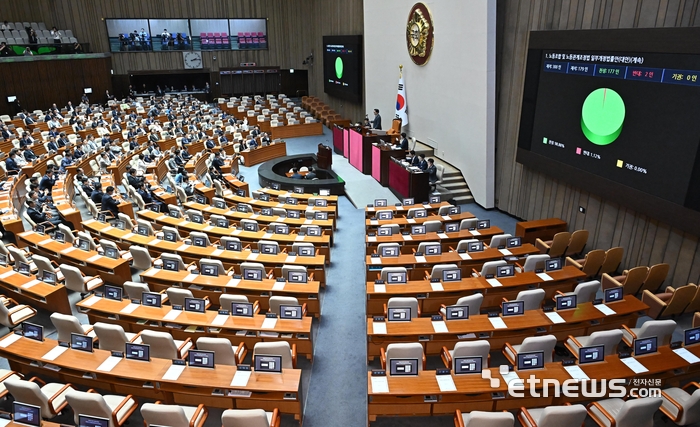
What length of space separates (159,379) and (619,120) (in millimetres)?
9129

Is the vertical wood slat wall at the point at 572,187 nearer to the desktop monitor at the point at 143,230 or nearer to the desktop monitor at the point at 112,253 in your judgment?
the desktop monitor at the point at 143,230

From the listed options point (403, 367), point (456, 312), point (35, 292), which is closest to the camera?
point (403, 367)

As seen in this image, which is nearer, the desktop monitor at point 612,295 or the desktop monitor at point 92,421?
the desktop monitor at point 92,421

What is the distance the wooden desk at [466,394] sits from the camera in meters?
5.53

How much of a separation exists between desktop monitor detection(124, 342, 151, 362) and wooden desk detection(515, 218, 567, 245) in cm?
862

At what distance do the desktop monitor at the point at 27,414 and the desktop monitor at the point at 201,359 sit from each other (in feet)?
5.30

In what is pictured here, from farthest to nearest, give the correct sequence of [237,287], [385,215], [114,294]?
[385,215], [237,287], [114,294]

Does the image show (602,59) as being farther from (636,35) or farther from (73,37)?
(73,37)

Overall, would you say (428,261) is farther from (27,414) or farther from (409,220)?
(27,414)

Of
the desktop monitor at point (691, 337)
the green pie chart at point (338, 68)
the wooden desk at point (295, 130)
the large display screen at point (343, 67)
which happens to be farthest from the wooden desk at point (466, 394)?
the green pie chart at point (338, 68)

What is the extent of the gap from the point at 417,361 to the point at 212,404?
261 cm

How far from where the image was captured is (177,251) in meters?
9.70

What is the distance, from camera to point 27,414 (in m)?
5.02

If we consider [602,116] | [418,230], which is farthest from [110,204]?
[602,116]
